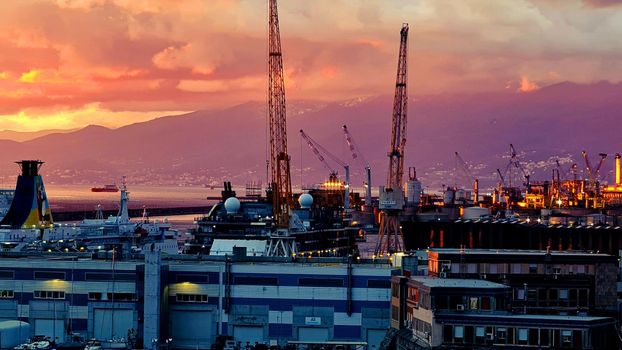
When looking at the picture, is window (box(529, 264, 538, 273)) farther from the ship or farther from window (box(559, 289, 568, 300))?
the ship

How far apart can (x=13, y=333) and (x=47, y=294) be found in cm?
523

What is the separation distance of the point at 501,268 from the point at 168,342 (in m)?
12.7

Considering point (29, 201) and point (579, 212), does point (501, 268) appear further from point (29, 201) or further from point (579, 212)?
point (579, 212)

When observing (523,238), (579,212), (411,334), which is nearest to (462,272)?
(411,334)

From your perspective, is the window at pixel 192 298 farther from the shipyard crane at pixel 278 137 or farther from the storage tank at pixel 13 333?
the shipyard crane at pixel 278 137

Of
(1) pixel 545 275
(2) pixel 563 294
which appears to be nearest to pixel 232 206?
(1) pixel 545 275

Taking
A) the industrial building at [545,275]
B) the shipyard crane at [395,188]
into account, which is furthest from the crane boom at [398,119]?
the industrial building at [545,275]

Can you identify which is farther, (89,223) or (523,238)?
(523,238)

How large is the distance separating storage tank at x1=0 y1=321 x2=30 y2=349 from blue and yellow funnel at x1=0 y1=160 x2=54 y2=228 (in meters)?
36.6

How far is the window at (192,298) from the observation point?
51000mm

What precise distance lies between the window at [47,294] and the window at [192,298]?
449 centimetres

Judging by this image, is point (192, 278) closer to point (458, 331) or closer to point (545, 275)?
point (458, 331)

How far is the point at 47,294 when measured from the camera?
5169 centimetres

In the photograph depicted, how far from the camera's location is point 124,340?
164 ft
